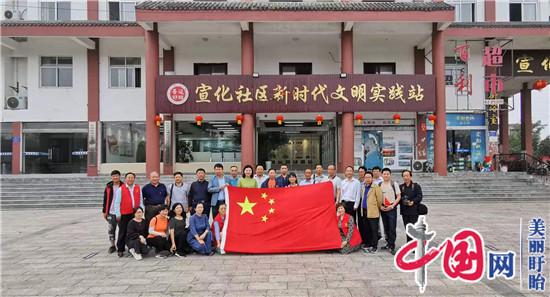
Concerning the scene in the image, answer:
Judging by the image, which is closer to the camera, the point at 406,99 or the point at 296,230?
the point at 296,230

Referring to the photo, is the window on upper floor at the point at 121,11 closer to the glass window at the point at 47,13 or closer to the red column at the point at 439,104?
the glass window at the point at 47,13

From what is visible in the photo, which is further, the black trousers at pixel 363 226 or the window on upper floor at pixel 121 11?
the window on upper floor at pixel 121 11

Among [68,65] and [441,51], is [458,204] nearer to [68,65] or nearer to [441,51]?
[441,51]

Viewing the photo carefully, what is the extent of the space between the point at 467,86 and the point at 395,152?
4208 mm

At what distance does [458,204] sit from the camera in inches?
507

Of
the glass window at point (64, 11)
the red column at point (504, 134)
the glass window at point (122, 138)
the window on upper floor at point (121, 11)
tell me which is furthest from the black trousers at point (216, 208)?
the red column at point (504, 134)

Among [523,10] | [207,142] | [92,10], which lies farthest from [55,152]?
[523,10]

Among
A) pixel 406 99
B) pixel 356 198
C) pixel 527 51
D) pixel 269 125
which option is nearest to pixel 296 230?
pixel 356 198

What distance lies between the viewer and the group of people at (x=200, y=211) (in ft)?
20.9

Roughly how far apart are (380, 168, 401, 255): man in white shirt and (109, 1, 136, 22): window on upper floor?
1612 centimetres

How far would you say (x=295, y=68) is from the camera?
18.0m

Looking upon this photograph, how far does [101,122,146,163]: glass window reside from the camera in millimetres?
18109

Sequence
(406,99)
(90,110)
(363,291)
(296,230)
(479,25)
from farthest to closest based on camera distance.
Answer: (90,110)
(479,25)
(406,99)
(296,230)
(363,291)

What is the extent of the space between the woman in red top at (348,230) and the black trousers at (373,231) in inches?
8.6
